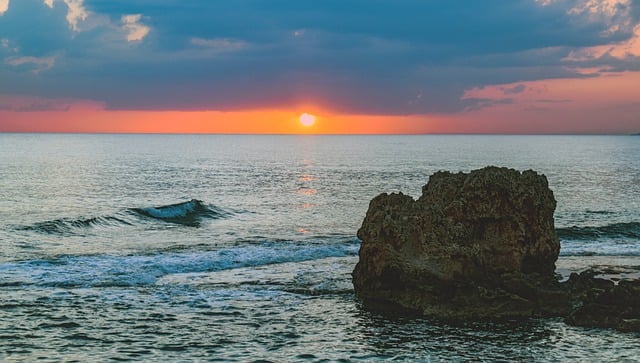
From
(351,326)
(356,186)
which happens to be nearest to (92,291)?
(351,326)

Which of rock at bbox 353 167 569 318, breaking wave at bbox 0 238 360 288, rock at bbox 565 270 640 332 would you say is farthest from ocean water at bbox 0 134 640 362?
rock at bbox 353 167 569 318

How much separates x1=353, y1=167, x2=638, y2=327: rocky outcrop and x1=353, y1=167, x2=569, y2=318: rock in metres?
0.03

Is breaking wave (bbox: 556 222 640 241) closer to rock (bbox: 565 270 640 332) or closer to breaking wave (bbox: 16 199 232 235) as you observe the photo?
rock (bbox: 565 270 640 332)

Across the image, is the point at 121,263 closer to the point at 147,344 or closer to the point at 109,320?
the point at 109,320

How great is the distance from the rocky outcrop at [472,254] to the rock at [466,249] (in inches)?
1.3

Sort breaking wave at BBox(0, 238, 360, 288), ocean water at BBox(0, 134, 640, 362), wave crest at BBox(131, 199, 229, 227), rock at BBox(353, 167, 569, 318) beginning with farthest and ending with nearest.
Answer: wave crest at BBox(131, 199, 229, 227), breaking wave at BBox(0, 238, 360, 288), rock at BBox(353, 167, 569, 318), ocean water at BBox(0, 134, 640, 362)

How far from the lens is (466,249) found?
22844mm

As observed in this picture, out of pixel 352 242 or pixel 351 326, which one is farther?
pixel 352 242

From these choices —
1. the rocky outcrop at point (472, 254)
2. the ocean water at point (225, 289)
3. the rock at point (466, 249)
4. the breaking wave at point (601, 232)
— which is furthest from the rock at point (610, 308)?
the breaking wave at point (601, 232)

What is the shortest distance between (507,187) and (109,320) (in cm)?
1456

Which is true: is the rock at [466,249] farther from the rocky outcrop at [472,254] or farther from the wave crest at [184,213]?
the wave crest at [184,213]

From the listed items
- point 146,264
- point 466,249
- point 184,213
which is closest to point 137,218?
point 184,213

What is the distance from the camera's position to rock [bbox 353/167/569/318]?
21625mm

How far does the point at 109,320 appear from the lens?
20297mm
